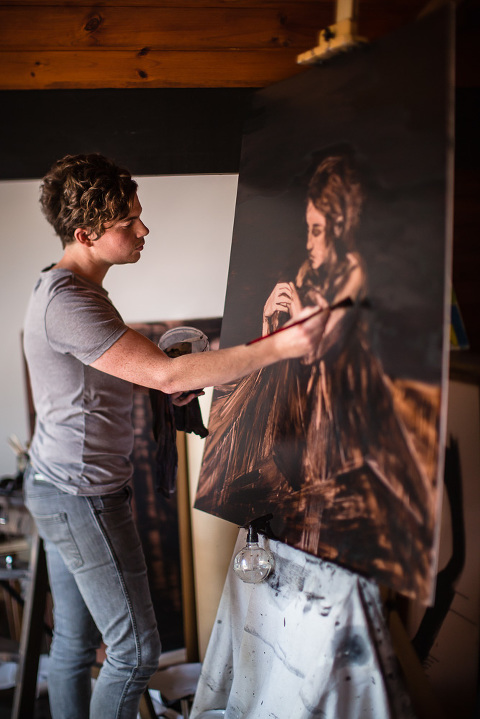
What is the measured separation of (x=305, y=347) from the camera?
4.18 ft

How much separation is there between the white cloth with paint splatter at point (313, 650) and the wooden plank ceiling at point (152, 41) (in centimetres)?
142

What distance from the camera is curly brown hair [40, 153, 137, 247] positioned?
149cm

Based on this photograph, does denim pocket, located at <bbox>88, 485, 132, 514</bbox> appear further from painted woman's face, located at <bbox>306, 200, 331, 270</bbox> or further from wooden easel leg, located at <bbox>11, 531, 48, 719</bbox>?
painted woman's face, located at <bbox>306, 200, 331, 270</bbox>

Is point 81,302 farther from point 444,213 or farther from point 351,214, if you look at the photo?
point 444,213

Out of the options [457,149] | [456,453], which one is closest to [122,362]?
[456,453]

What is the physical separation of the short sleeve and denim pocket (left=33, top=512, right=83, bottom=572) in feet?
1.39

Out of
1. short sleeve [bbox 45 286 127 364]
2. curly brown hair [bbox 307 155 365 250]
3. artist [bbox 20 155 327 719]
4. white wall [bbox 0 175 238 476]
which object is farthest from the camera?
white wall [bbox 0 175 238 476]

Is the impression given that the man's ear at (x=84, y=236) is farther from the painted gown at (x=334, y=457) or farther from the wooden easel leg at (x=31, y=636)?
the wooden easel leg at (x=31, y=636)

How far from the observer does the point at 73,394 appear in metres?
1.50

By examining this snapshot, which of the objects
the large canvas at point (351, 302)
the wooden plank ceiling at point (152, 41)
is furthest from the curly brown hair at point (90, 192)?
the wooden plank ceiling at point (152, 41)

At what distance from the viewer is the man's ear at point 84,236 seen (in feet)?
4.97

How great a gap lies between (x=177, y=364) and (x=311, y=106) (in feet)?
2.21

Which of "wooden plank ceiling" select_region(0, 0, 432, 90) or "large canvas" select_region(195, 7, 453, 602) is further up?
"wooden plank ceiling" select_region(0, 0, 432, 90)

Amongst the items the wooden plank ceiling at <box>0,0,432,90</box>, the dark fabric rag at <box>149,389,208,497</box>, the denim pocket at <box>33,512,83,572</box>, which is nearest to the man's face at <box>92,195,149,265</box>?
the dark fabric rag at <box>149,389,208,497</box>
